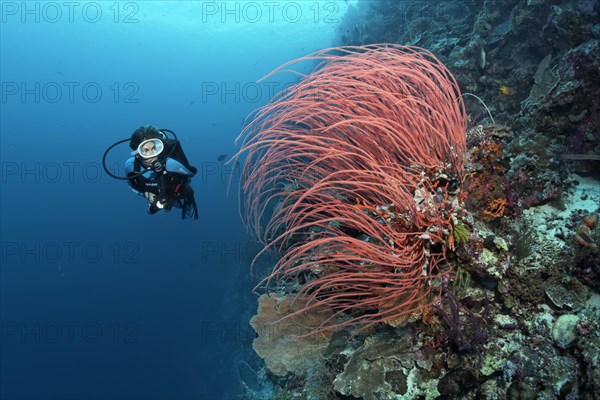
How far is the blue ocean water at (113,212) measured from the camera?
17.8 metres

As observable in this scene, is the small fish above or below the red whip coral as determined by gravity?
above

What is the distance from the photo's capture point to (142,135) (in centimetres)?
485

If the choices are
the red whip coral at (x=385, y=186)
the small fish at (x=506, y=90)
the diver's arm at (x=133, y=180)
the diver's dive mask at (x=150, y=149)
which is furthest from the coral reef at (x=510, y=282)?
the diver's arm at (x=133, y=180)

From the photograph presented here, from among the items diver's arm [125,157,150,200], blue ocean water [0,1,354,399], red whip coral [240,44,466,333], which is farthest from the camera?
blue ocean water [0,1,354,399]

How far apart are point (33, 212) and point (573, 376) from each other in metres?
42.6

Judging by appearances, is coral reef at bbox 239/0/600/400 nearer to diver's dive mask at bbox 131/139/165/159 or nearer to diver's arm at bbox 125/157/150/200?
diver's dive mask at bbox 131/139/165/159

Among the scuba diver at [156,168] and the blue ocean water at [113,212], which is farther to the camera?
the blue ocean water at [113,212]

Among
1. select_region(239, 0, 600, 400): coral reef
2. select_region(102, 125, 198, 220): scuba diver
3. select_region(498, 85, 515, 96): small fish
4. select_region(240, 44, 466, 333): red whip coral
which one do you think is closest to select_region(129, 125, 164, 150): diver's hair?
select_region(102, 125, 198, 220): scuba diver

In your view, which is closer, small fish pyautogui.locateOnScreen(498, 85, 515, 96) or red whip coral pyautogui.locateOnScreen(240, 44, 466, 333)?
red whip coral pyautogui.locateOnScreen(240, 44, 466, 333)

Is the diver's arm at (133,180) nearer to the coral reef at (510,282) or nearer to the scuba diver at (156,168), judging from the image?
the scuba diver at (156,168)

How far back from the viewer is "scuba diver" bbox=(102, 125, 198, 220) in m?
4.86

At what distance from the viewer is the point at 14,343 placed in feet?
81.7

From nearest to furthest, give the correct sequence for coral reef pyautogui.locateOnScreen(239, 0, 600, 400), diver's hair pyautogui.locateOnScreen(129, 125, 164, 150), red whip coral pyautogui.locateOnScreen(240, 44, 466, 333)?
coral reef pyautogui.locateOnScreen(239, 0, 600, 400), red whip coral pyautogui.locateOnScreen(240, 44, 466, 333), diver's hair pyautogui.locateOnScreen(129, 125, 164, 150)

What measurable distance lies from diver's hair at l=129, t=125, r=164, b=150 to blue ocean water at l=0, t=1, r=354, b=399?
3.94ft
